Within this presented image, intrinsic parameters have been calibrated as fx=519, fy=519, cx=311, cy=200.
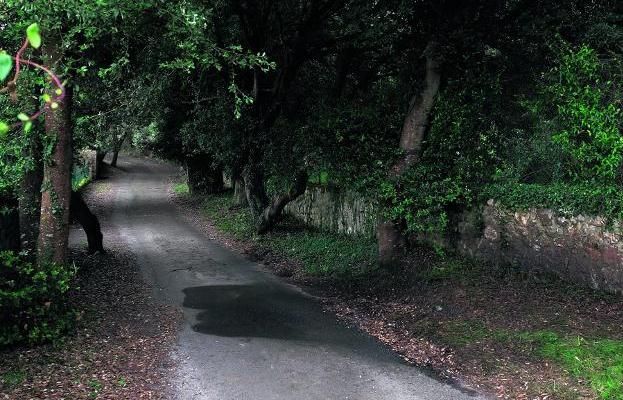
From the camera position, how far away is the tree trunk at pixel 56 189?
867 cm

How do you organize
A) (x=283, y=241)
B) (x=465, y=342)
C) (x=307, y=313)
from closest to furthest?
(x=465, y=342) → (x=307, y=313) → (x=283, y=241)

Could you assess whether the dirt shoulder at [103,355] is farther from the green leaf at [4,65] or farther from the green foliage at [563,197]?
the green foliage at [563,197]

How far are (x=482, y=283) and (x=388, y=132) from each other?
388 centimetres

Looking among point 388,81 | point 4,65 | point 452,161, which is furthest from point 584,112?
point 4,65

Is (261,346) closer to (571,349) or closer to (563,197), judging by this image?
(571,349)

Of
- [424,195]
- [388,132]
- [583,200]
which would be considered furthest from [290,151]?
[583,200]

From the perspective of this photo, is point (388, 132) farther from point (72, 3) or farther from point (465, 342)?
point (72, 3)

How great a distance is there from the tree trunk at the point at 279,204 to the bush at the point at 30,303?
827 centimetres

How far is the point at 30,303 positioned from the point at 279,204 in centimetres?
973

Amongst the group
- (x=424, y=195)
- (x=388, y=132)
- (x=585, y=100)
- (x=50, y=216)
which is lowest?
(x=50, y=216)

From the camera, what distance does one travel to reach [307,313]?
31.1 feet

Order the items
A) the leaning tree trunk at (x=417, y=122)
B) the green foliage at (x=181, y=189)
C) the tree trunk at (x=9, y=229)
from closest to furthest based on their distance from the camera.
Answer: the tree trunk at (x=9, y=229)
the leaning tree trunk at (x=417, y=122)
the green foliage at (x=181, y=189)

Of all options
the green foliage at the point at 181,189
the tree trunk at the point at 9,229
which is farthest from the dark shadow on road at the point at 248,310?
the green foliage at the point at 181,189

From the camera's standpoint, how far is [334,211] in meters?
16.0
